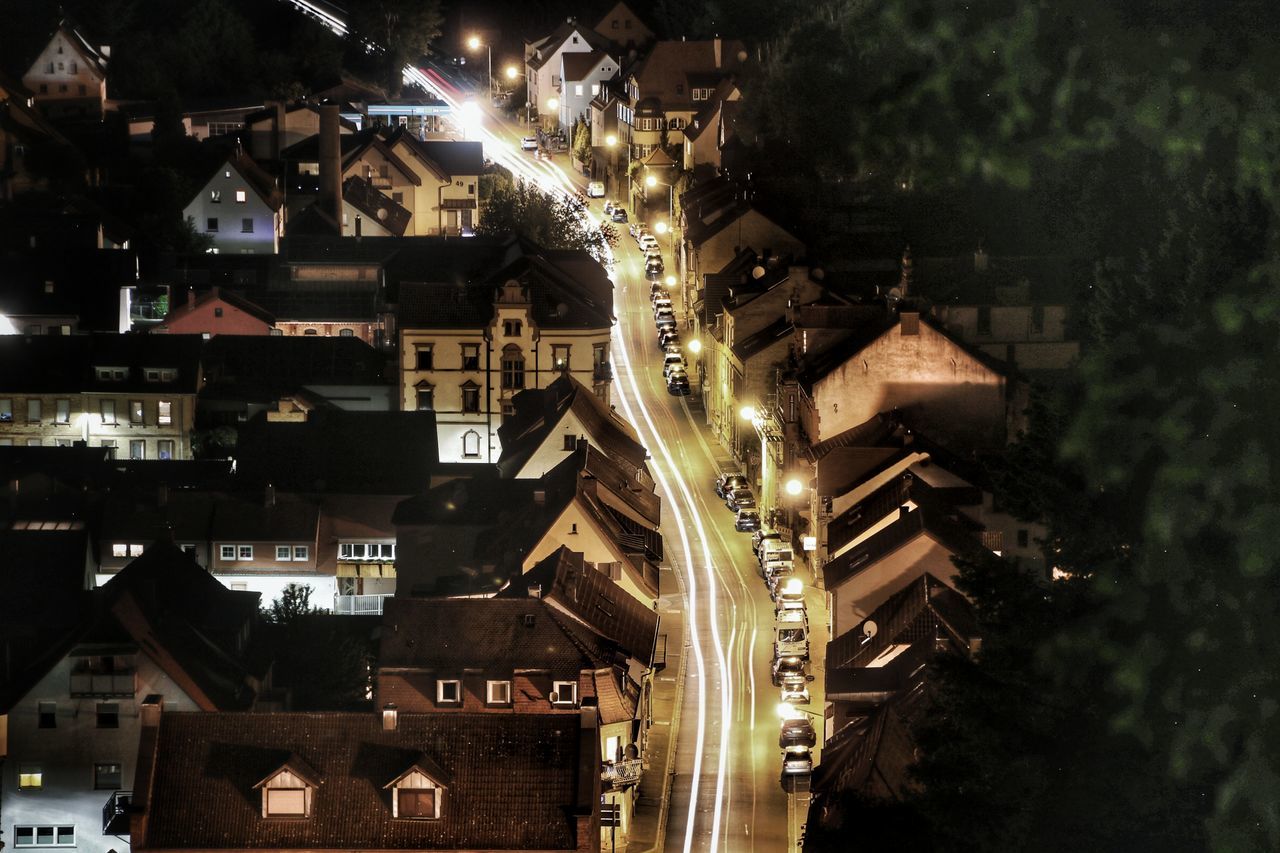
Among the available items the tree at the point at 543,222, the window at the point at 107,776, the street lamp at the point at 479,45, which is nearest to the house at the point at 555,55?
the street lamp at the point at 479,45

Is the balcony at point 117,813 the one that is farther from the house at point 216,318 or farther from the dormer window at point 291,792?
the house at point 216,318

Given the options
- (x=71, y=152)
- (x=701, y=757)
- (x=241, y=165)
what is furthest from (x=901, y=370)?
(x=71, y=152)

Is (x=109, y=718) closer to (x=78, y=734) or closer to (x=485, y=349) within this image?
(x=78, y=734)

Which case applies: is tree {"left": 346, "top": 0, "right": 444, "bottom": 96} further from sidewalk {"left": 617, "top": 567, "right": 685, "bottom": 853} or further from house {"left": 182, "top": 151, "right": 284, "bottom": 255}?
sidewalk {"left": 617, "top": 567, "right": 685, "bottom": 853}

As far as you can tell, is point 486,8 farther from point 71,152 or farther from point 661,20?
point 71,152

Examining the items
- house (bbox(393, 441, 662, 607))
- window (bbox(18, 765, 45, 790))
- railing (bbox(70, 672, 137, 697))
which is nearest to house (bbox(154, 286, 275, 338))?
house (bbox(393, 441, 662, 607))

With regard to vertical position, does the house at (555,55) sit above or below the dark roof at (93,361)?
above
